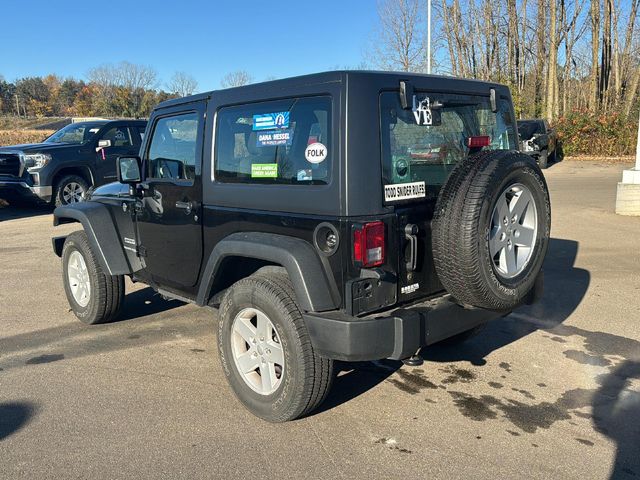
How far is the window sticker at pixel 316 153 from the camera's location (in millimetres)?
3047

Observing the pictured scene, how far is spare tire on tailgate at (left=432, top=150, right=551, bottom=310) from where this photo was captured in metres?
3.02

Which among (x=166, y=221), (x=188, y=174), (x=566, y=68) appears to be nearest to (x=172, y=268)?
(x=166, y=221)

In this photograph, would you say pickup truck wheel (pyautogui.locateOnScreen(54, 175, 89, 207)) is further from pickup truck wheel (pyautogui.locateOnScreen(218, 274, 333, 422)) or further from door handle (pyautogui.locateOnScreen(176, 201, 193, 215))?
pickup truck wheel (pyautogui.locateOnScreen(218, 274, 333, 422))

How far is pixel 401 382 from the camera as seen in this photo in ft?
12.9

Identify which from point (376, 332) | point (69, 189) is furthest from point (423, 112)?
point (69, 189)

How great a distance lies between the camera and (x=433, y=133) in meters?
3.37

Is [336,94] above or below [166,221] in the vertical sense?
above

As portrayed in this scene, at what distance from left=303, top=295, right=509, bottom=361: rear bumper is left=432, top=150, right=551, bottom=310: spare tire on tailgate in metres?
0.26

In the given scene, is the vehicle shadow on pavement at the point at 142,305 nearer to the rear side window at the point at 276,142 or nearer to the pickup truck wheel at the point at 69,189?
the rear side window at the point at 276,142

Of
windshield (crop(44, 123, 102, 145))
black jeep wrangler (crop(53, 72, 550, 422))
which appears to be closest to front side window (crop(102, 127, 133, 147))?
windshield (crop(44, 123, 102, 145))

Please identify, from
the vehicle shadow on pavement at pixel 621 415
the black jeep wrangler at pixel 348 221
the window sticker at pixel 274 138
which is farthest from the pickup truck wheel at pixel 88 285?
the vehicle shadow on pavement at pixel 621 415

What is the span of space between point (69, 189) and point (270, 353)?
10187 mm

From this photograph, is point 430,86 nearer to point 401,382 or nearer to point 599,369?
point 401,382

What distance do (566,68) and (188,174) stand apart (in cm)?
3428
